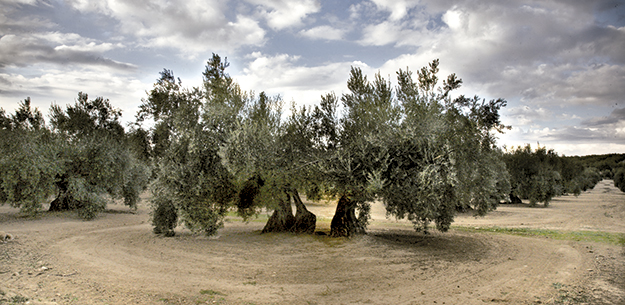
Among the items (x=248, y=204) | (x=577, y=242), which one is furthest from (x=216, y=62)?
(x=577, y=242)

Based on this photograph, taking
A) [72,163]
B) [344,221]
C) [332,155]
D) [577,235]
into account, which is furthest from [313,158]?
[72,163]

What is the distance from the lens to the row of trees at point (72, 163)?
1808cm

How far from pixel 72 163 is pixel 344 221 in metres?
17.8

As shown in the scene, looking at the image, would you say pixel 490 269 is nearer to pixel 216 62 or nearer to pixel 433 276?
pixel 433 276

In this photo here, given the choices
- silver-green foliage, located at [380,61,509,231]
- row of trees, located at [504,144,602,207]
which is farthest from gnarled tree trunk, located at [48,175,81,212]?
row of trees, located at [504,144,602,207]

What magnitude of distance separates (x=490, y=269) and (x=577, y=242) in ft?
25.2

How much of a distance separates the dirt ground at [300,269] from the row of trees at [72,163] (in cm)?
346

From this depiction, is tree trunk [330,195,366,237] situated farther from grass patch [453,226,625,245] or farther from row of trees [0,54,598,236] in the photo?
grass patch [453,226,625,245]

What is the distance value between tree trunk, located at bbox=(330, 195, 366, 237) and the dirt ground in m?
0.60

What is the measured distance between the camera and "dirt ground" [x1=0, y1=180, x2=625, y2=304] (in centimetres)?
805

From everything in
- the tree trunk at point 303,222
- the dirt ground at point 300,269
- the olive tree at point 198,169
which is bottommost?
the dirt ground at point 300,269

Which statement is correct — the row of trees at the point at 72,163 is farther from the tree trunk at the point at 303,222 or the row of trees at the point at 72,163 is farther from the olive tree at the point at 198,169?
the tree trunk at the point at 303,222

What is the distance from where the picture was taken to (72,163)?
21016 mm

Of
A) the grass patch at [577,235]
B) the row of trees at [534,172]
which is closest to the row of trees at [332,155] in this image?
the grass patch at [577,235]
